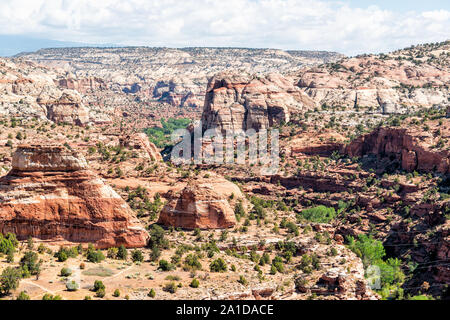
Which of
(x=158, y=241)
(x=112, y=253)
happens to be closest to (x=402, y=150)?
(x=158, y=241)

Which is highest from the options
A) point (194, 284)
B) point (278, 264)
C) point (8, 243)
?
point (8, 243)

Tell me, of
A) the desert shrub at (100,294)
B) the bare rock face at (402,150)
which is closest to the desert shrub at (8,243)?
the desert shrub at (100,294)

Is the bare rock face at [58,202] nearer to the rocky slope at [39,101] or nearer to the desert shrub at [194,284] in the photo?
the desert shrub at [194,284]

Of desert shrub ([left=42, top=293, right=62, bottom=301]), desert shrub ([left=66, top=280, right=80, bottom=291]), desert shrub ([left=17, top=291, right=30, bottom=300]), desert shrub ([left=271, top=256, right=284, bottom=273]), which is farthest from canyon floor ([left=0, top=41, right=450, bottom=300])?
desert shrub ([left=42, top=293, right=62, bottom=301])

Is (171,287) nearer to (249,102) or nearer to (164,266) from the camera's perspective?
(164,266)

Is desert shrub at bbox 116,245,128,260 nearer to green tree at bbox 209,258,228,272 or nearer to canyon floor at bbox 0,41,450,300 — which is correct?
canyon floor at bbox 0,41,450,300
